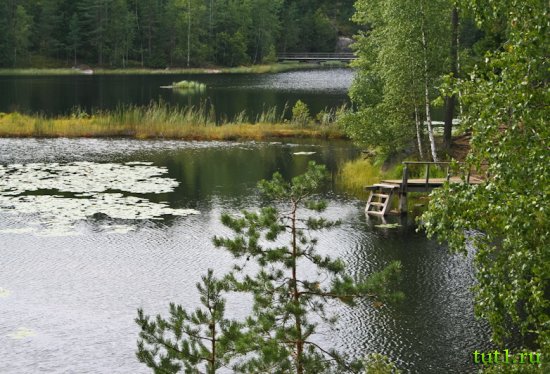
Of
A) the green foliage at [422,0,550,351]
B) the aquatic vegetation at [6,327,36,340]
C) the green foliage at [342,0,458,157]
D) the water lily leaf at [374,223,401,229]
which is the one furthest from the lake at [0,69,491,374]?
the green foliage at [422,0,550,351]

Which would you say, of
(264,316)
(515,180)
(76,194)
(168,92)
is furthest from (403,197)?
(168,92)

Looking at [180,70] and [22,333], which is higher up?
[180,70]

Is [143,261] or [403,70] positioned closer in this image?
[143,261]

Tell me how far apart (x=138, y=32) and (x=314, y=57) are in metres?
36.8

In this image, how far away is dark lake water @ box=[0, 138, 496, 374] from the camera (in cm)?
1781

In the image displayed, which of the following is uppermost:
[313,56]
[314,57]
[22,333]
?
[313,56]

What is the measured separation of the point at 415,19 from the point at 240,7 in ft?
367

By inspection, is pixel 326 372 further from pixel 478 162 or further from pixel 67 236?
pixel 67 236

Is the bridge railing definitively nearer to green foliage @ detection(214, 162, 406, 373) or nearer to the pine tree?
green foliage @ detection(214, 162, 406, 373)

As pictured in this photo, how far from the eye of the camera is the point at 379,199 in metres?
31.7

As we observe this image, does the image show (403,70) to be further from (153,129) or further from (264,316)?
(264,316)

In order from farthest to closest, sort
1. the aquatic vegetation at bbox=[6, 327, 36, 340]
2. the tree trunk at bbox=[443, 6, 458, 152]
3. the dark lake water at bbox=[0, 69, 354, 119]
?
the dark lake water at bbox=[0, 69, 354, 119] < the tree trunk at bbox=[443, 6, 458, 152] < the aquatic vegetation at bbox=[6, 327, 36, 340]

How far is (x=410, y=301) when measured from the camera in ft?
67.5

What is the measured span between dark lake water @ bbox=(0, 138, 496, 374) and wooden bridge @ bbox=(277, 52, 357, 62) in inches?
4383
